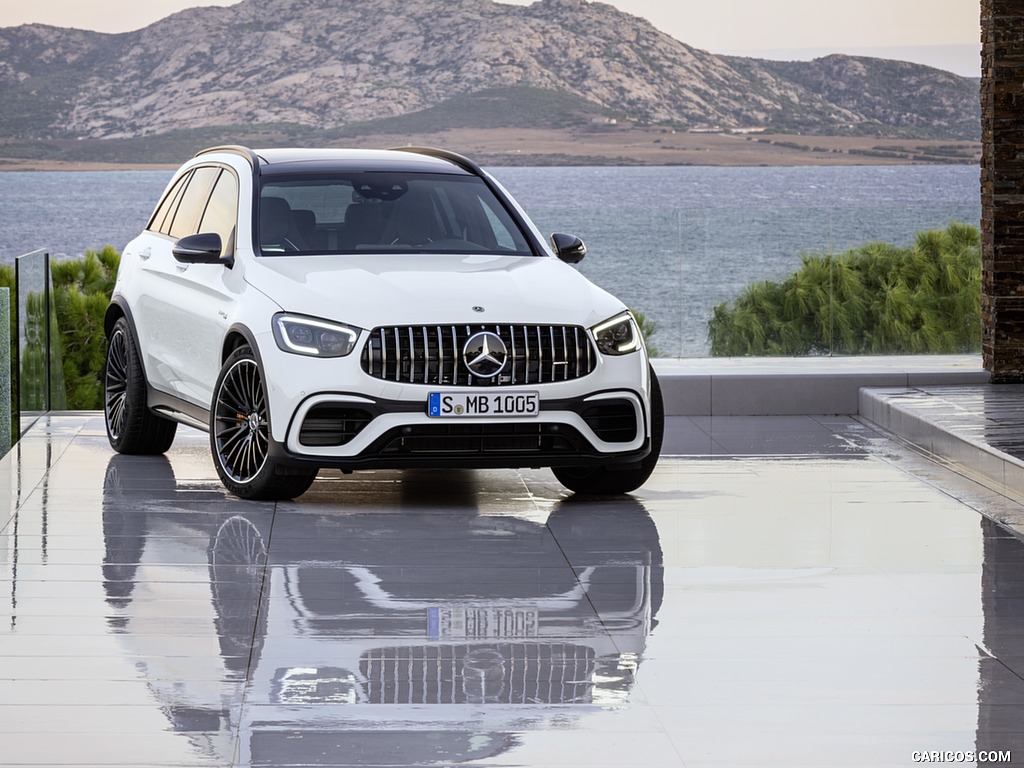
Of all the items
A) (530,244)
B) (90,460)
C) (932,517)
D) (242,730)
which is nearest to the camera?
(242,730)

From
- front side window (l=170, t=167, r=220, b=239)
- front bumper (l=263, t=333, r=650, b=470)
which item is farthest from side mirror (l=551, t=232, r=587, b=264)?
front side window (l=170, t=167, r=220, b=239)

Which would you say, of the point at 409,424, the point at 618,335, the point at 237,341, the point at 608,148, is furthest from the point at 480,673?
the point at 608,148

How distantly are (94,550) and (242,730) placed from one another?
2.86 m

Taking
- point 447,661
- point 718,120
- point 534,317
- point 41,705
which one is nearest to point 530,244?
point 534,317

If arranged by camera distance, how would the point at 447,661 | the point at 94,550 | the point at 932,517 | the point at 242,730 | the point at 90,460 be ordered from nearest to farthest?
the point at 242,730, the point at 447,661, the point at 94,550, the point at 932,517, the point at 90,460

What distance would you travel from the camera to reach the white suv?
8.01 m

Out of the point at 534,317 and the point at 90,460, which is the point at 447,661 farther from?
the point at 90,460

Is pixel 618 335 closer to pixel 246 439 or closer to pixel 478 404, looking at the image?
pixel 478 404

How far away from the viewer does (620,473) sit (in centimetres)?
882

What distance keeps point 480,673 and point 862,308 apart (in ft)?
30.7

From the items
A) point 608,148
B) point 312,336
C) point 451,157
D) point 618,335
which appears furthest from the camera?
point 608,148

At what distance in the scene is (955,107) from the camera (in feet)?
287

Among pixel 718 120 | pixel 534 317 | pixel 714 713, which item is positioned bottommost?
pixel 714 713

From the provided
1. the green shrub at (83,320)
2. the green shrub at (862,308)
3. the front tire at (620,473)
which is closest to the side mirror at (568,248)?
the front tire at (620,473)
